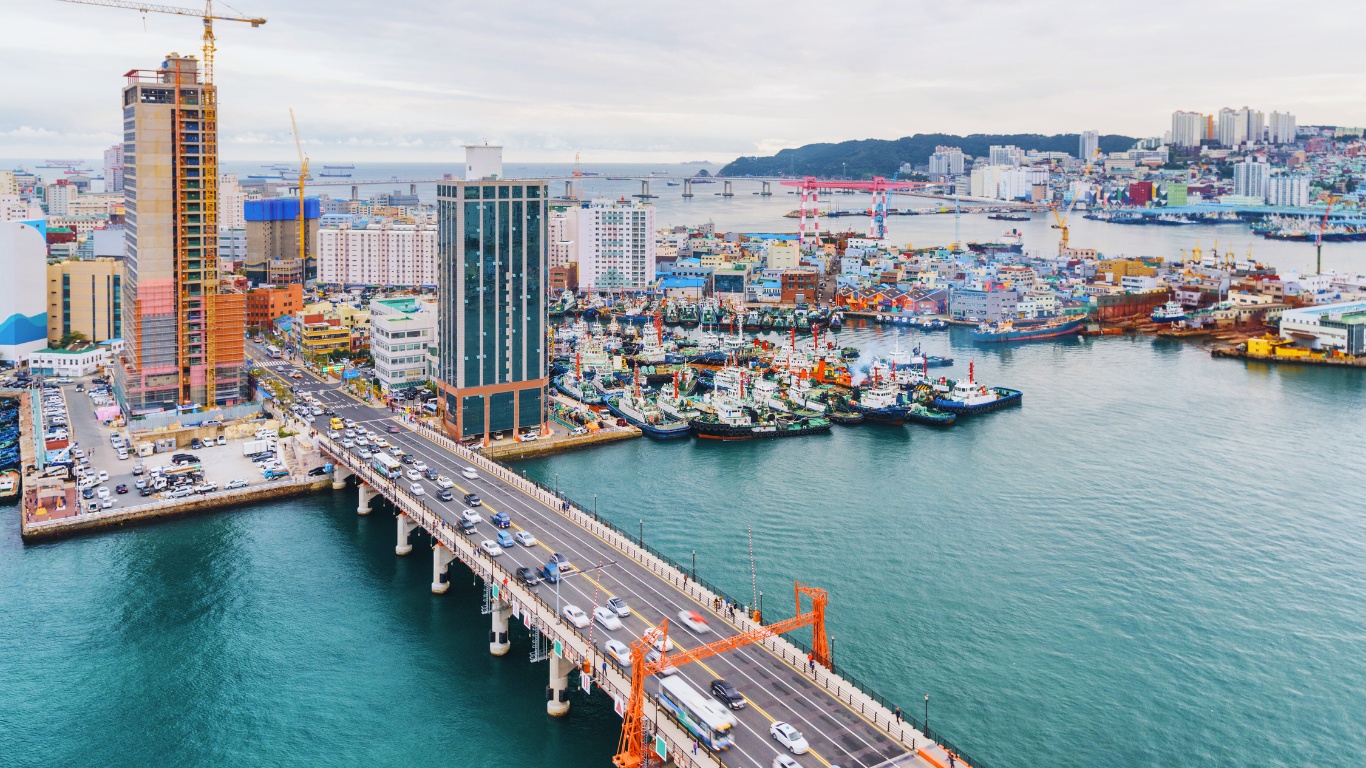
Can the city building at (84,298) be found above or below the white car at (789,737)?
above

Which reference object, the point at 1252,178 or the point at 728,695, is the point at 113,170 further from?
the point at 1252,178

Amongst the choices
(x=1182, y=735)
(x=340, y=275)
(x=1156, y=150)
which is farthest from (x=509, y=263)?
(x=1156, y=150)

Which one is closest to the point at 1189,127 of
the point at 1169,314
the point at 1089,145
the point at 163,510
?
the point at 1089,145

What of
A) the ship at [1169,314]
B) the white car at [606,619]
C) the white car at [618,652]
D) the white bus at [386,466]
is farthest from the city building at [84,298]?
the ship at [1169,314]

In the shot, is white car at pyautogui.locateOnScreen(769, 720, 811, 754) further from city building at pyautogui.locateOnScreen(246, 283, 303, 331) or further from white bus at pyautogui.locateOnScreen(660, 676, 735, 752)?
city building at pyautogui.locateOnScreen(246, 283, 303, 331)

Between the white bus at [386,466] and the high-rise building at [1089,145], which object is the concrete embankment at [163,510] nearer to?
the white bus at [386,466]

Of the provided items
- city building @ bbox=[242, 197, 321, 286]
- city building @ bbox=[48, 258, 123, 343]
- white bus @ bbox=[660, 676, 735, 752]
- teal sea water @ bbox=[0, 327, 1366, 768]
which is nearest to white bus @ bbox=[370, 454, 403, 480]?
teal sea water @ bbox=[0, 327, 1366, 768]

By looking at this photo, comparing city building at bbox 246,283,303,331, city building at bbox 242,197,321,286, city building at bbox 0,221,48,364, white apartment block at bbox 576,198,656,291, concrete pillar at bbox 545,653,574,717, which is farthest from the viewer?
city building at bbox 242,197,321,286
